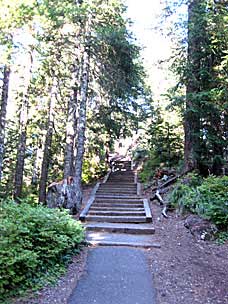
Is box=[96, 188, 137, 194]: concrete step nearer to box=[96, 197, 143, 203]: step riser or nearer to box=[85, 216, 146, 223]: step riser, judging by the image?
box=[96, 197, 143, 203]: step riser

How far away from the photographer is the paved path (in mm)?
4254

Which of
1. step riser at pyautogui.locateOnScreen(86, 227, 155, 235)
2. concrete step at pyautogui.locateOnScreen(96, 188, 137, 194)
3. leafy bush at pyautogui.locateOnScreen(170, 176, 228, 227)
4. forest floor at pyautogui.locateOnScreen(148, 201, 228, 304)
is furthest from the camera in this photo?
concrete step at pyautogui.locateOnScreen(96, 188, 137, 194)

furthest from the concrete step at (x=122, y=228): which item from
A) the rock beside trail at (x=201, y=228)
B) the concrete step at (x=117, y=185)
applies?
the concrete step at (x=117, y=185)

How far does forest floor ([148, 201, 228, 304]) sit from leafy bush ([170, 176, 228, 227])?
723mm

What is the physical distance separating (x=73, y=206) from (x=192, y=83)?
6.48 meters

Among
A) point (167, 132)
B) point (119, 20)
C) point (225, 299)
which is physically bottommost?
point (225, 299)

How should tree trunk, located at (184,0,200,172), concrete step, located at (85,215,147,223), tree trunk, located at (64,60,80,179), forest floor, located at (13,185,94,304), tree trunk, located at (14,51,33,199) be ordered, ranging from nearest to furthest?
forest floor, located at (13,185,94,304)
concrete step, located at (85,215,147,223)
tree trunk, located at (184,0,200,172)
tree trunk, located at (14,51,33,199)
tree trunk, located at (64,60,80,179)

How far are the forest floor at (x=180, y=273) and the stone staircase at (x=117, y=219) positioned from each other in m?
0.51

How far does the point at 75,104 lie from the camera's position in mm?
13469

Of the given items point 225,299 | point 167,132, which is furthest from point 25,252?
point 167,132

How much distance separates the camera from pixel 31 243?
4824 mm

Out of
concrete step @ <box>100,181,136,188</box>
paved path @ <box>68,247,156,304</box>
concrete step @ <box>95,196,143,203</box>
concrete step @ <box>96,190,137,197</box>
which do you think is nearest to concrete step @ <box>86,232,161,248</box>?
paved path @ <box>68,247,156,304</box>

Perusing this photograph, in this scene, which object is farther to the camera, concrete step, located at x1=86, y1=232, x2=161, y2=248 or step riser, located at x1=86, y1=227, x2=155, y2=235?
step riser, located at x1=86, y1=227, x2=155, y2=235

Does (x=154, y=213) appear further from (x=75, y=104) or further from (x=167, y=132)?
(x=167, y=132)
